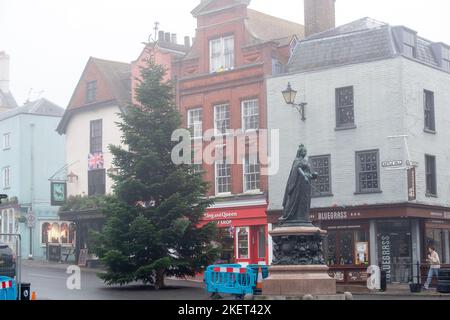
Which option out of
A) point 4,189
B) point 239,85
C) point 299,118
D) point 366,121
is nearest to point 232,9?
point 239,85

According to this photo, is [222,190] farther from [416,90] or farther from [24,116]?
[24,116]

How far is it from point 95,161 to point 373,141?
60.7ft

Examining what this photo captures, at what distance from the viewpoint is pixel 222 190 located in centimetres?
4034

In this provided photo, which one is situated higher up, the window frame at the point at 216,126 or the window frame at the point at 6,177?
the window frame at the point at 216,126

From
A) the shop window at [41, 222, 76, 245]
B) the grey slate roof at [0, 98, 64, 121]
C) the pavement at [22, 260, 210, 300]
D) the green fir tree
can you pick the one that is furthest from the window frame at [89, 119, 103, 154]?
the green fir tree

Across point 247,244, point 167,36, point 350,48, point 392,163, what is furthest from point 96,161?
point 392,163

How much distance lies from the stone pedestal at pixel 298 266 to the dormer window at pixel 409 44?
609 inches

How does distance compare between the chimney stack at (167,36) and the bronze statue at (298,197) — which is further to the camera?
the chimney stack at (167,36)

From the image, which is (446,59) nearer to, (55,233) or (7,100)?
(55,233)

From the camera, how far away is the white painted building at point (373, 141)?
34188 mm

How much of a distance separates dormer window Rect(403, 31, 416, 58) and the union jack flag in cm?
1902

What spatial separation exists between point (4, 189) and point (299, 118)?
27.0 m

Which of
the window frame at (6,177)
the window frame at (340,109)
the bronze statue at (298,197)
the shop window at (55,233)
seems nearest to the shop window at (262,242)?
the window frame at (340,109)

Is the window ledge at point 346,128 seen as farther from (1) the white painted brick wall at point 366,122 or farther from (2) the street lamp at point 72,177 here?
(2) the street lamp at point 72,177
